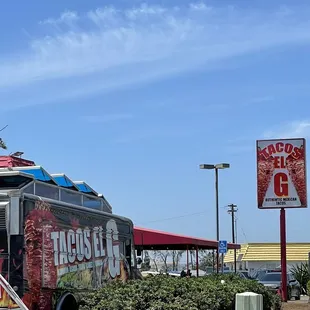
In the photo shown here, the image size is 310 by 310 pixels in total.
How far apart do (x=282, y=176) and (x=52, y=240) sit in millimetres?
14037

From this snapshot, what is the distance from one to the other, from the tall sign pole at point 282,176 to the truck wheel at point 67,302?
12805mm

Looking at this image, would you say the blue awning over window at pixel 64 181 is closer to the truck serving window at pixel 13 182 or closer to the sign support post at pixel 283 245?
the truck serving window at pixel 13 182

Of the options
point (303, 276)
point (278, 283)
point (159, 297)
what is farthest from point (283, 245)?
point (159, 297)

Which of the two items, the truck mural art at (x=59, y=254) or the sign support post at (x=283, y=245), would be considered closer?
the truck mural art at (x=59, y=254)

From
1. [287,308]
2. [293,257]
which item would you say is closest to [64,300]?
[287,308]

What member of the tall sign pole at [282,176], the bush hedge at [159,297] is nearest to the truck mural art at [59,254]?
the bush hedge at [159,297]

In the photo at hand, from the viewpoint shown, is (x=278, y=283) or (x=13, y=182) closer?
(x=13, y=182)

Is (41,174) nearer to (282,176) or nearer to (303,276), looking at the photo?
(282,176)

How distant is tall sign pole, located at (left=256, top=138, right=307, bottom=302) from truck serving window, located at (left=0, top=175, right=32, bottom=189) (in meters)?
14.0

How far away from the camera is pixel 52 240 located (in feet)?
35.1

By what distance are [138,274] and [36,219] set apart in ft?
19.7

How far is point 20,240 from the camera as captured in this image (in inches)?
385

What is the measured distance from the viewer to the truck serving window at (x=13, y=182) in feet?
34.1

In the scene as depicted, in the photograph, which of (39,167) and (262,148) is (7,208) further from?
(262,148)
